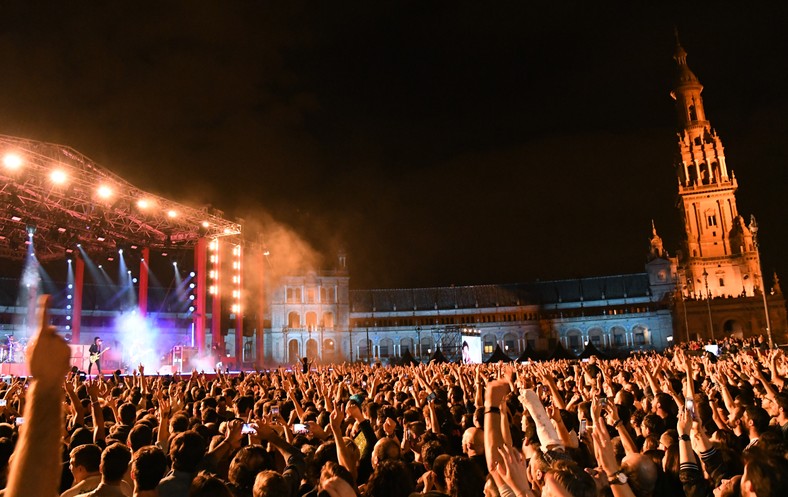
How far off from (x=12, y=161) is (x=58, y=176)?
2050 mm

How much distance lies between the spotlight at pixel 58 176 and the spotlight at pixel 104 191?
2.08 metres

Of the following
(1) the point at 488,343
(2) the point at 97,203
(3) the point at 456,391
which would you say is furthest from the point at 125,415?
(1) the point at 488,343

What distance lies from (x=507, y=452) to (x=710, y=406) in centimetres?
553

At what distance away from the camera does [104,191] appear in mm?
28266

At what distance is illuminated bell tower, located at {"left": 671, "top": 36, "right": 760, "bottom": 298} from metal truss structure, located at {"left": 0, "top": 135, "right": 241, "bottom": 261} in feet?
215

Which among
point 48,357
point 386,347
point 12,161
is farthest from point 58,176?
point 386,347

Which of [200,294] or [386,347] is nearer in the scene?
[200,294]

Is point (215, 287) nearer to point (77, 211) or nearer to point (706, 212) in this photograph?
point (77, 211)

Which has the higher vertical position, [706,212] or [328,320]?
[706,212]

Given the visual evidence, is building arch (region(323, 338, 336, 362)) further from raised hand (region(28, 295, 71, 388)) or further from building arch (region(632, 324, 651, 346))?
raised hand (region(28, 295, 71, 388))

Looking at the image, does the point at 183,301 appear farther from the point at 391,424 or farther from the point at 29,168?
the point at 391,424

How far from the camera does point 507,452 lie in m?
3.53

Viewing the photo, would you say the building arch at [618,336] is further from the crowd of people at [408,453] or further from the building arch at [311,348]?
the crowd of people at [408,453]

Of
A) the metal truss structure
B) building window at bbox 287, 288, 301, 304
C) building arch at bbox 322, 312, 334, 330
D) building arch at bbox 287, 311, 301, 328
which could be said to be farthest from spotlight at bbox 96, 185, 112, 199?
building arch at bbox 322, 312, 334, 330
